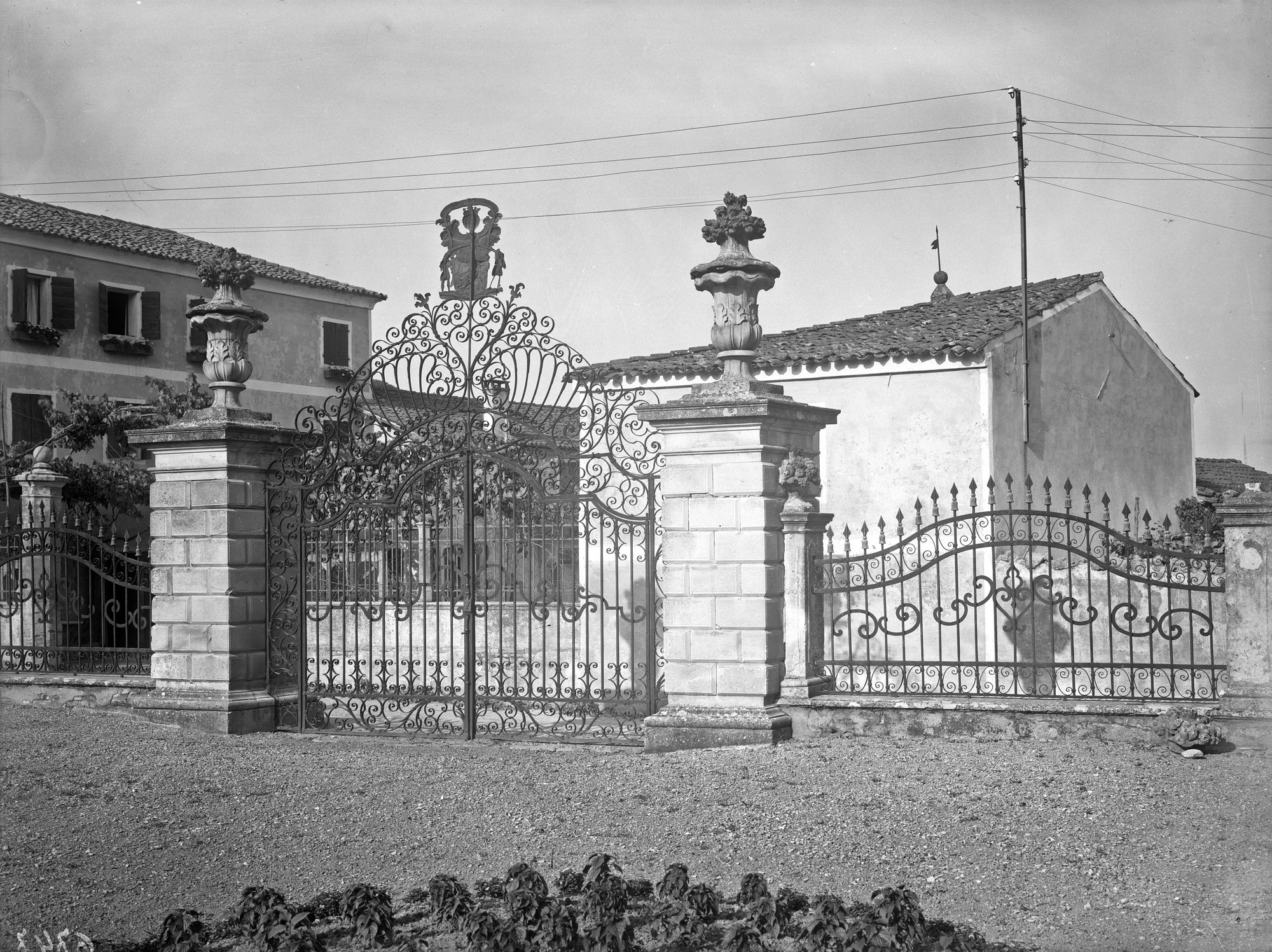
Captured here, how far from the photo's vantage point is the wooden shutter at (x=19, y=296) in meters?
24.8

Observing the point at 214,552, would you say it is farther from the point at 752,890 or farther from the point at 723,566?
the point at 752,890

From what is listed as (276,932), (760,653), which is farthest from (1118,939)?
(760,653)

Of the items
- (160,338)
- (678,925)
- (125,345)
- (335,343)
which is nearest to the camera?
(678,925)

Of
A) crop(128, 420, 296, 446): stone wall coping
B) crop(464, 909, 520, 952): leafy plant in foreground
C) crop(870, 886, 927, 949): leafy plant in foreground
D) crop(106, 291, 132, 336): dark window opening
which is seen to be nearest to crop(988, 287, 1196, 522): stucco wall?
crop(128, 420, 296, 446): stone wall coping

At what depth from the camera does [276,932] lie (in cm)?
516

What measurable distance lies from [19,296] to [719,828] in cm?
2246

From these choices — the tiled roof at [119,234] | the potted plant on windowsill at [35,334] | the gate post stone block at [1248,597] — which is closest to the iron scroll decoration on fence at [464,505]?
the gate post stone block at [1248,597]

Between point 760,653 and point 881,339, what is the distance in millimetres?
10105

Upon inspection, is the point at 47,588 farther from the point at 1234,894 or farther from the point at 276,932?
the point at 1234,894

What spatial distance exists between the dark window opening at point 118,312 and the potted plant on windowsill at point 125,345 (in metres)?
0.14

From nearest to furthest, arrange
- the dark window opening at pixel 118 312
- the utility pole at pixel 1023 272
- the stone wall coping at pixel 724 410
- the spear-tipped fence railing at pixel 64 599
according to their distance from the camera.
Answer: the stone wall coping at pixel 724 410
the spear-tipped fence railing at pixel 64 599
the utility pole at pixel 1023 272
the dark window opening at pixel 118 312

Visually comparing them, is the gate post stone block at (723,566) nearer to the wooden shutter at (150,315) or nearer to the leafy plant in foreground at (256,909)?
the leafy plant in foreground at (256,909)

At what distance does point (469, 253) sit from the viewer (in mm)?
10539

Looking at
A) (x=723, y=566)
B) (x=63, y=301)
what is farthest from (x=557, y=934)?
(x=63, y=301)
